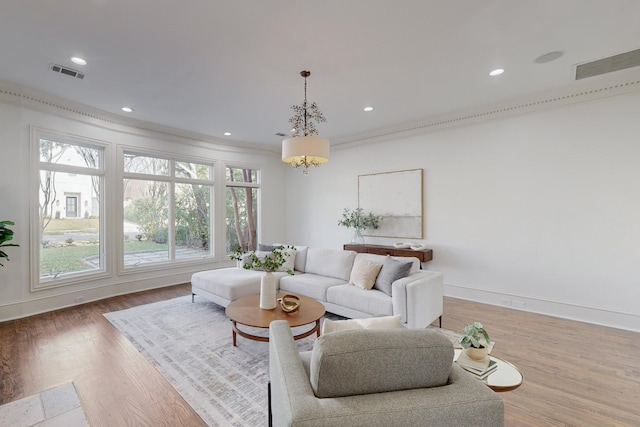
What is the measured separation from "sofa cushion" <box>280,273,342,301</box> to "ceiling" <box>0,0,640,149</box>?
2.56 meters

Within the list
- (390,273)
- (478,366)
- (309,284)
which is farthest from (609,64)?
(309,284)

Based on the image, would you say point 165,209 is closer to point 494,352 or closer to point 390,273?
point 390,273

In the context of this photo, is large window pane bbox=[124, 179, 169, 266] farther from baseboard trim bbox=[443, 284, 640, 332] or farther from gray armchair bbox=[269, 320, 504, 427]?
baseboard trim bbox=[443, 284, 640, 332]

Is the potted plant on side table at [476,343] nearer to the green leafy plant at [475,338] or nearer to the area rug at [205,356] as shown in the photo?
the green leafy plant at [475,338]

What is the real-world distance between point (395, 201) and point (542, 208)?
219cm

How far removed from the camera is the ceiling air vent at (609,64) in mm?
2928

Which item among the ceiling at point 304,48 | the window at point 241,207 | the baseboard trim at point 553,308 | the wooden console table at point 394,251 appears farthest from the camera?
the window at point 241,207

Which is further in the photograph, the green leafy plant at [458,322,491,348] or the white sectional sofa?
the white sectional sofa

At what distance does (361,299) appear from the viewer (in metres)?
3.27

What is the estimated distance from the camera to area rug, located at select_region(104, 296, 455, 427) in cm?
207

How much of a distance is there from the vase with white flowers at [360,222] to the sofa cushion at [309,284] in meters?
1.66

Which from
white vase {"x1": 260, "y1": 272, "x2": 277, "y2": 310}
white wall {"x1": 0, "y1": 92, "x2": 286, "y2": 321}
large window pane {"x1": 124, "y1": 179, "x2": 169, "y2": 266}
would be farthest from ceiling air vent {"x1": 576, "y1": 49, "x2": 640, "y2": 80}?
large window pane {"x1": 124, "y1": 179, "x2": 169, "y2": 266}

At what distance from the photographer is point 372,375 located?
1079 mm

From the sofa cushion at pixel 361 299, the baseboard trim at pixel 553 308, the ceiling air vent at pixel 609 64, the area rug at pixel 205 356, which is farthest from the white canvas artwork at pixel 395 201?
the ceiling air vent at pixel 609 64
